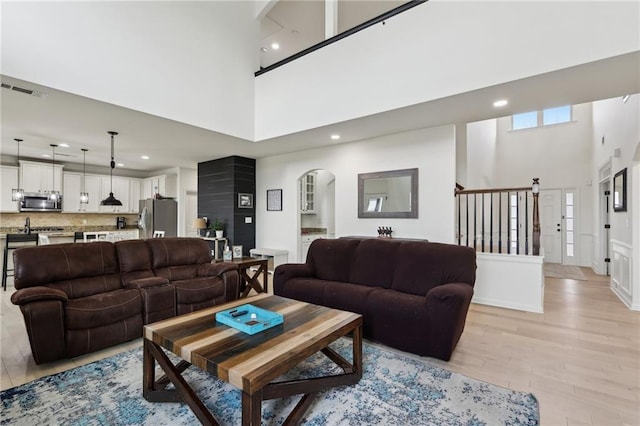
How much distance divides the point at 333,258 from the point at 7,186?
7070mm

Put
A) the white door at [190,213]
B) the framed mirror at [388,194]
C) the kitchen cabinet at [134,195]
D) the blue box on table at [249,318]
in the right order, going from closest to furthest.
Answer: the blue box on table at [249,318]
the framed mirror at [388,194]
the white door at [190,213]
the kitchen cabinet at [134,195]

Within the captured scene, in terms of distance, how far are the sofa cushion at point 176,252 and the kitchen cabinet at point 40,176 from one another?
16.2 ft

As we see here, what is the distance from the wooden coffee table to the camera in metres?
1.54

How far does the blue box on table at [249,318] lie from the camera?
203 cm

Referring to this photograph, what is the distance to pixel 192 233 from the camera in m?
8.55

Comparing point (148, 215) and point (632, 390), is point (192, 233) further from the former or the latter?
point (632, 390)

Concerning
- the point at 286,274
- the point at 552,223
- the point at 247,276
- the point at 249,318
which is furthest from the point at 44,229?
the point at 552,223

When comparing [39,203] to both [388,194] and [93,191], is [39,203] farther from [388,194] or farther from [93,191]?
[388,194]

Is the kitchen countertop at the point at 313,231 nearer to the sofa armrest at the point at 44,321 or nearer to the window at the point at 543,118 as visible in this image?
the sofa armrest at the point at 44,321

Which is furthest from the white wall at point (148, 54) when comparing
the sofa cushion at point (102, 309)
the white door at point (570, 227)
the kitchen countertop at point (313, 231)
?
the white door at point (570, 227)

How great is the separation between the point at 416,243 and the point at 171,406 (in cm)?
269

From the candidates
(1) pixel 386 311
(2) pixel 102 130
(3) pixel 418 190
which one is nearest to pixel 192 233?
(2) pixel 102 130

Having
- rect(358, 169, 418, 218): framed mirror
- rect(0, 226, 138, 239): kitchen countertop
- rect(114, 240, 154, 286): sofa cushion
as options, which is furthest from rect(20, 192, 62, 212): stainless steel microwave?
rect(358, 169, 418, 218): framed mirror

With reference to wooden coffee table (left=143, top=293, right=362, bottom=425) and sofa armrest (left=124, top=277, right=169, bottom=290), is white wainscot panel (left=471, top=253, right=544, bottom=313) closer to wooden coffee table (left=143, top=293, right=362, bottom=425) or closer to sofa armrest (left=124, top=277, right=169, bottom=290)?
wooden coffee table (left=143, top=293, right=362, bottom=425)
